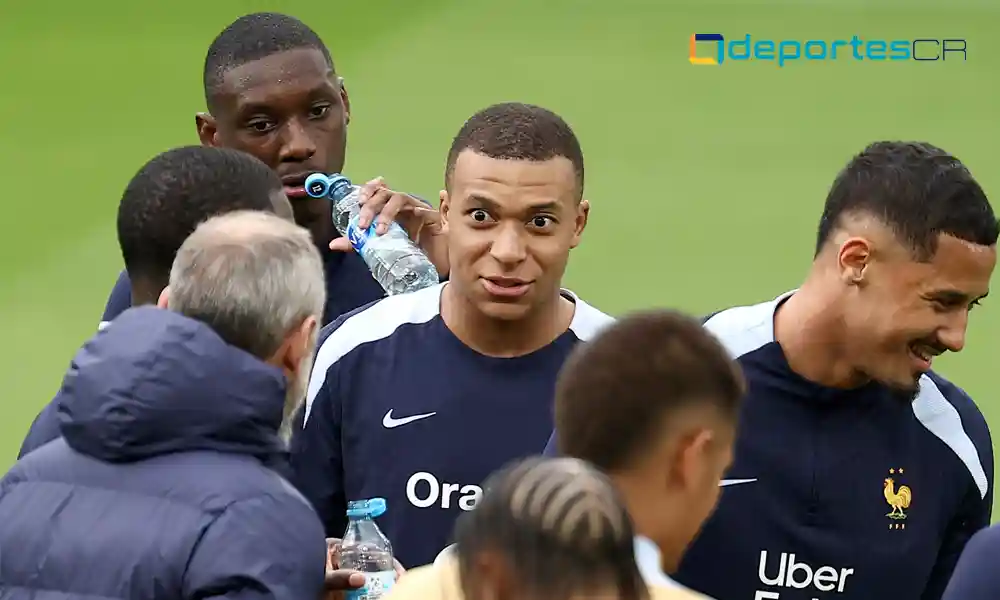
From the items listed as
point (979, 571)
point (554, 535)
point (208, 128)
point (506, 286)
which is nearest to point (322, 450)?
point (506, 286)

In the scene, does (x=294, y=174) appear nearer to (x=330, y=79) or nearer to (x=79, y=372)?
(x=330, y=79)

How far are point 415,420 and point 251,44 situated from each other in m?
0.96

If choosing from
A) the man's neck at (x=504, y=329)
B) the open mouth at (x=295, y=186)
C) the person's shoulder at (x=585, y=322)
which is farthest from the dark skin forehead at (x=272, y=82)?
the person's shoulder at (x=585, y=322)

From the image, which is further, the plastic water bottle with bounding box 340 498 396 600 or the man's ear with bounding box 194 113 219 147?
the man's ear with bounding box 194 113 219 147

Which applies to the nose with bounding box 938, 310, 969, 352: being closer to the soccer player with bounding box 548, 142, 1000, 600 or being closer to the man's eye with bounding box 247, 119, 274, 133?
the soccer player with bounding box 548, 142, 1000, 600

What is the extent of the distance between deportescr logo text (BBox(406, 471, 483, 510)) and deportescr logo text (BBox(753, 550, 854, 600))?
0.47m

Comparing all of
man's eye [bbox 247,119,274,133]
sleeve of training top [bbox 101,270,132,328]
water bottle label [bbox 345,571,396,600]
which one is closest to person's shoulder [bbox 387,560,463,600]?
water bottle label [bbox 345,571,396,600]

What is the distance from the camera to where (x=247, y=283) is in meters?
2.05

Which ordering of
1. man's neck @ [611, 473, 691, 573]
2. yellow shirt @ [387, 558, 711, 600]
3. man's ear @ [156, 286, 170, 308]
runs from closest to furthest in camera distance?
1. yellow shirt @ [387, 558, 711, 600]
2. man's neck @ [611, 473, 691, 573]
3. man's ear @ [156, 286, 170, 308]

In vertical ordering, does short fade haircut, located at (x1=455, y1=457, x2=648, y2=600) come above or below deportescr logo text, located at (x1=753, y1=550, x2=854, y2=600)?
above

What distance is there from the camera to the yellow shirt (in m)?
1.60

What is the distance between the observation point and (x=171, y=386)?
6.31 ft

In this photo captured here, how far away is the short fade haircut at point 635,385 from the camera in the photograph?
1.80m

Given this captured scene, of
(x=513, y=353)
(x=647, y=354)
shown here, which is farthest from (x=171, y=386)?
(x=513, y=353)
